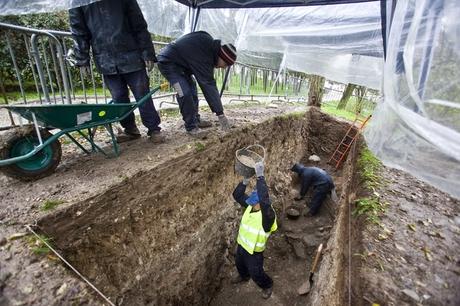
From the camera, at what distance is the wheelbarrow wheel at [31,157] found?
2.55 metres

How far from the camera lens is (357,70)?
21.7ft

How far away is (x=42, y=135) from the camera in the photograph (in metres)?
2.73

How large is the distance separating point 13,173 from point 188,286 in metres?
2.54

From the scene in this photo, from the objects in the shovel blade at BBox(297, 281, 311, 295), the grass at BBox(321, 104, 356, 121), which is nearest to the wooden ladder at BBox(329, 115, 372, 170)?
the grass at BBox(321, 104, 356, 121)

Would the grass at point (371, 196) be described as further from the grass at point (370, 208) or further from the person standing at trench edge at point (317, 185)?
the person standing at trench edge at point (317, 185)

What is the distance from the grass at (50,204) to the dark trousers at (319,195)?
17.1 ft

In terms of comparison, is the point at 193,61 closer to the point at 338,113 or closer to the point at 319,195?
the point at 319,195

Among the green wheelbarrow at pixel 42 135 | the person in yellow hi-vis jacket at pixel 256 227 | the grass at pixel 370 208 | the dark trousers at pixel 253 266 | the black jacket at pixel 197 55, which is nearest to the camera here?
the green wheelbarrow at pixel 42 135

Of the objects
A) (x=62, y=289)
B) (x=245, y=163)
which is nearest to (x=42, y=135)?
(x=62, y=289)

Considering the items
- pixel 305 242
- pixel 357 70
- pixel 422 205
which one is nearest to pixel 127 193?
pixel 422 205

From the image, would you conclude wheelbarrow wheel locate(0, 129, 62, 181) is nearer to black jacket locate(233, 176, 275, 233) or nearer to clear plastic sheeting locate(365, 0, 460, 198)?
black jacket locate(233, 176, 275, 233)

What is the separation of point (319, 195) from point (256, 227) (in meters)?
2.95

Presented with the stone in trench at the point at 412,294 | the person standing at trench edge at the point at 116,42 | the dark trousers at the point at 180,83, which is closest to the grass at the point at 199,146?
the dark trousers at the point at 180,83

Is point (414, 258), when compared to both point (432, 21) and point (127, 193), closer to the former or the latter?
point (432, 21)
